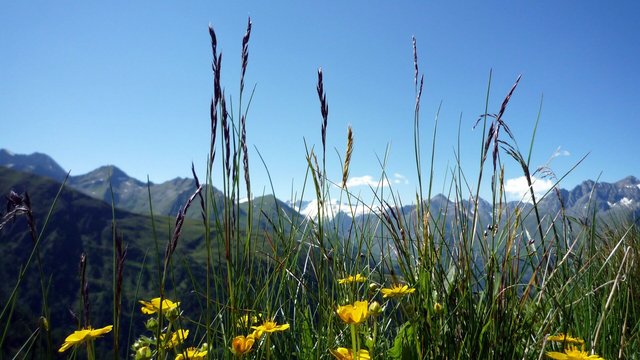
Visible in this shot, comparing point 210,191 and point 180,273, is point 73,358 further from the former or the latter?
point 180,273

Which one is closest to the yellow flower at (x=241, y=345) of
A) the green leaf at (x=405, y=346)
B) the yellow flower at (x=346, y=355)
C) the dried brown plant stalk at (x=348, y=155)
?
the yellow flower at (x=346, y=355)

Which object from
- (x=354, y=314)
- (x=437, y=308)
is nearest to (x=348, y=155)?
(x=437, y=308)

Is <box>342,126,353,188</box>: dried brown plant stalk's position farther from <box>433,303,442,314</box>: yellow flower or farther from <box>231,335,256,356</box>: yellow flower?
<box>231,335,256,356</box>: yellow flower

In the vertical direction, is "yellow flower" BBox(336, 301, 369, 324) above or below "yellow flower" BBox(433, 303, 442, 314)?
above

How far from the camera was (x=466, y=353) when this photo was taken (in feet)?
5.01

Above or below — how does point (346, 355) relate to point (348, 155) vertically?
below

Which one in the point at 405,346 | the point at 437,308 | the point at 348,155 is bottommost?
the point at 405,346

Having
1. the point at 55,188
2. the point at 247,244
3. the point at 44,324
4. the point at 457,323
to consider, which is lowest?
the point at 457,323

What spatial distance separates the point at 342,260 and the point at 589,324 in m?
1.08

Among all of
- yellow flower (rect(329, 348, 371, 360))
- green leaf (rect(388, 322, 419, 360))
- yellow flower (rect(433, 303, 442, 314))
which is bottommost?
green leaf (rect(388, 322, 419, 360))

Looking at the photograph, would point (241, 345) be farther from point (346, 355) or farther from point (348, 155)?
point (348, 155)

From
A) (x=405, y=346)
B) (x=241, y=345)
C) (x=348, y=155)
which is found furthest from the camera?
(x=348, y=155)

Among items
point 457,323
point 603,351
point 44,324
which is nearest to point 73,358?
point 44,324

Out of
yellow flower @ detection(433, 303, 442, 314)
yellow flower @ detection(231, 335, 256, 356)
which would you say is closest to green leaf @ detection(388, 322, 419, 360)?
yellow flower @ detection(433, 303, 442, 314)
